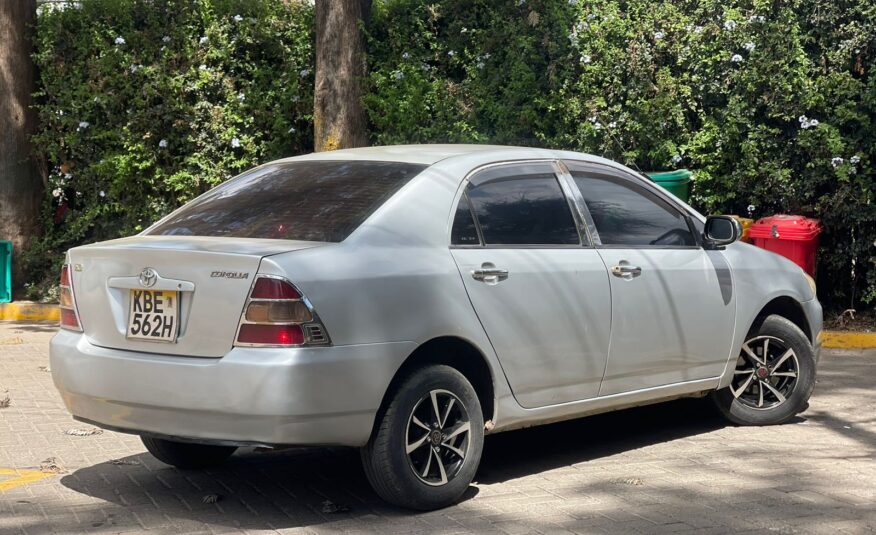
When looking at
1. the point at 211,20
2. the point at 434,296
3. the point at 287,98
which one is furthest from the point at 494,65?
the point at 434,296

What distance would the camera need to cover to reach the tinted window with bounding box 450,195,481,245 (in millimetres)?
5989

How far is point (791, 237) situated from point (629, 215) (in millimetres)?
4766

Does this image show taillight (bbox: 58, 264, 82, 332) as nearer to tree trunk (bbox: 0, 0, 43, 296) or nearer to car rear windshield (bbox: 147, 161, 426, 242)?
car rear windshield (bbox: 147, 161, 426, 242)

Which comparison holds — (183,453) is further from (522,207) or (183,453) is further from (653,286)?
(653,286)

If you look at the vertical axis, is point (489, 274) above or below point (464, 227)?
below

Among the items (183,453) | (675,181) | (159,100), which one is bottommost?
(183,453)

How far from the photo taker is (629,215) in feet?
22.9

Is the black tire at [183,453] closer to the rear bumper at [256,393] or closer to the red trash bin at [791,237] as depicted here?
the rear bumper at [256,393]

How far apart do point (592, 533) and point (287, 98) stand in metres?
9.33

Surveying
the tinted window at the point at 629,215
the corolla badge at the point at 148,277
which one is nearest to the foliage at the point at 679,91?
the tinted window at the point at 629,215

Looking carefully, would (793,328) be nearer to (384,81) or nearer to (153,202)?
(384,81)

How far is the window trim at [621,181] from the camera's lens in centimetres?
669

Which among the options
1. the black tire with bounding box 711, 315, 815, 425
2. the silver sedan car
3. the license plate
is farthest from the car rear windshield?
the black tire with bounding box 711, 315, 815, 425

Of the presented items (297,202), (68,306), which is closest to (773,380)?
(297,202)
